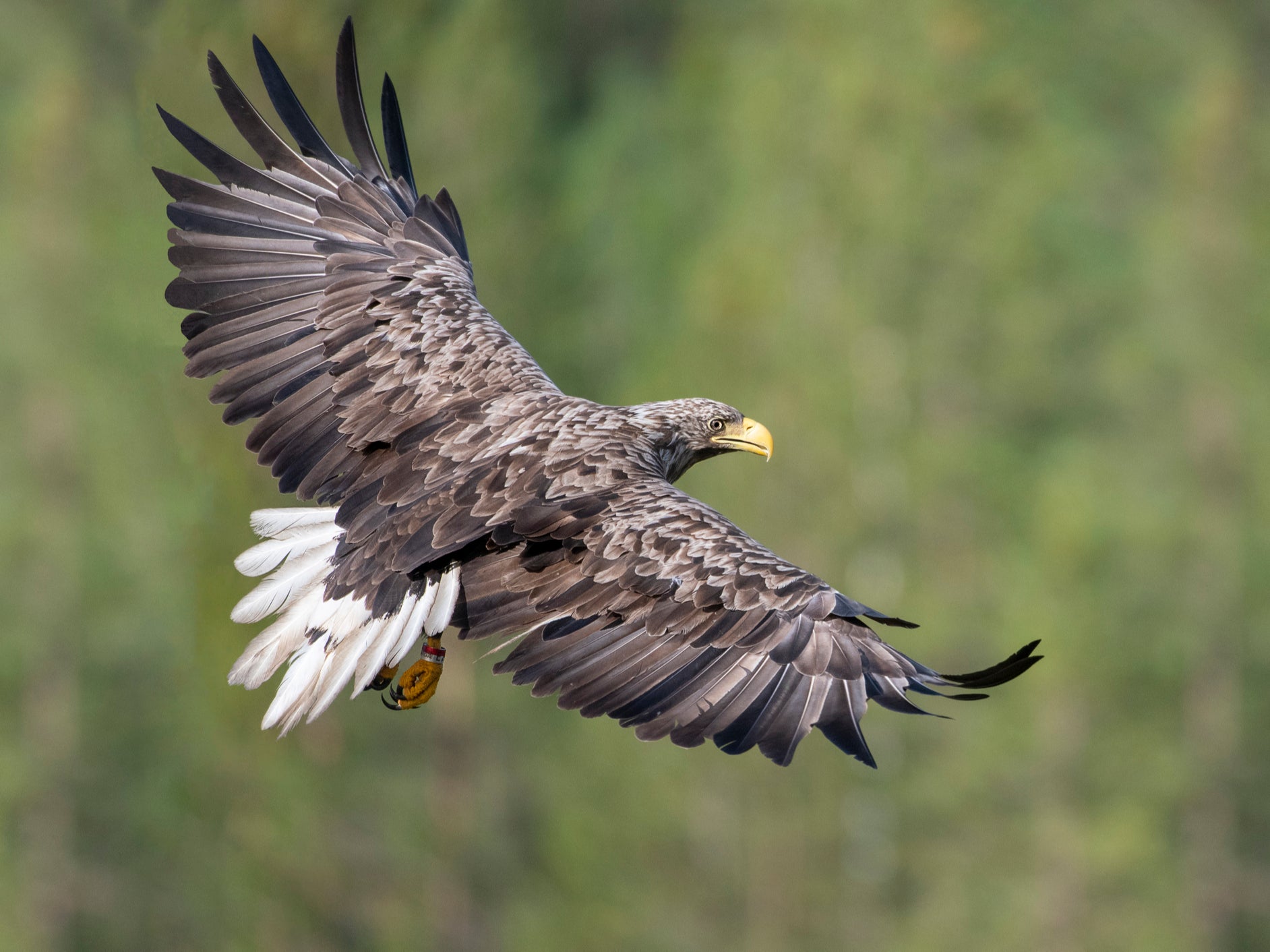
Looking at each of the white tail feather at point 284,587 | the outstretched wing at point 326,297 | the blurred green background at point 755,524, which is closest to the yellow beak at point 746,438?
the outstretched wing at point 326,297

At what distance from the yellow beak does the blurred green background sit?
795 cm

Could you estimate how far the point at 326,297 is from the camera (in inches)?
363

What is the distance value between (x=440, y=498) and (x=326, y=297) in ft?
5.33

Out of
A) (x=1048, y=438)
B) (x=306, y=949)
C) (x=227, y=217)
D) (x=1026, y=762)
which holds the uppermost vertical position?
(x=1048, y=438)

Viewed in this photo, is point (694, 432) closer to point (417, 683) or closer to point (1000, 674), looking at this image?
point (417, 683)

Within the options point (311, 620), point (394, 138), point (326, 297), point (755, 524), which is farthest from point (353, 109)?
point (755, 524)

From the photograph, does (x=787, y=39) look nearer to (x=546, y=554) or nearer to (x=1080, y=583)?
(x=1080, y=583)

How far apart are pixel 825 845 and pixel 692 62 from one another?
25.1 m

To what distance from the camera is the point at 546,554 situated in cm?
776

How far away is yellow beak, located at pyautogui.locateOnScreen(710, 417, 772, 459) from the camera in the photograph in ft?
31.9

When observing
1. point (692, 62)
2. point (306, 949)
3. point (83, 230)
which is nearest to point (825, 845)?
point (306, 949)

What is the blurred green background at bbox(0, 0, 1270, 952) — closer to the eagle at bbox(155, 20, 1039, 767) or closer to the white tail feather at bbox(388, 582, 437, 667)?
the eagle at bbox(155, 20, 1039, 767)

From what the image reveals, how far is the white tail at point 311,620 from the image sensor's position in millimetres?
7902

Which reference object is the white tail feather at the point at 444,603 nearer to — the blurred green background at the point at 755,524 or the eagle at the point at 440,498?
the eagle at the point at 440,498
